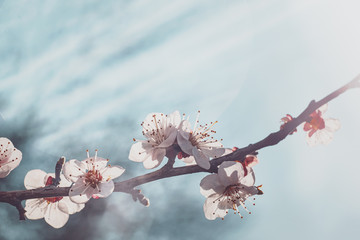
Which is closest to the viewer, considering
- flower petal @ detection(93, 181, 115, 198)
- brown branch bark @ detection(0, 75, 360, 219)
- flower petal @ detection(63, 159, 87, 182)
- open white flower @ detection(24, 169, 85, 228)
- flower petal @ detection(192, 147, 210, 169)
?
brown branch bark @ detection(0, 75, 360, 219)

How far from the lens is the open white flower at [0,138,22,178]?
2652 mm

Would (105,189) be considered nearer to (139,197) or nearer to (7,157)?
(139,197)

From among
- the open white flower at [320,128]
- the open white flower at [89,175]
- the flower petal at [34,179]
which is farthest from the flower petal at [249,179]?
the flower petal at [34,179]

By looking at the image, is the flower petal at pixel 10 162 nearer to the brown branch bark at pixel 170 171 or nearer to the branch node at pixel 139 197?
the brown branch bark at pixel 170 171

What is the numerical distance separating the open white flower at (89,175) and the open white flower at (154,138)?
17cm

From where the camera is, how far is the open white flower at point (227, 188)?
2145 millimetres

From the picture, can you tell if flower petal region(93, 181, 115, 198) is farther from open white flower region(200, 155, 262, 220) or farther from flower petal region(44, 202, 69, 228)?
flower petal region(44, 202, 69, 228)

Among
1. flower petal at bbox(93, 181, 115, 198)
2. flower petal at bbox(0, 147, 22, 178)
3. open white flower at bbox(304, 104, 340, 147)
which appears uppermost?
flower petal at bbox(0, 147, 22, 178)

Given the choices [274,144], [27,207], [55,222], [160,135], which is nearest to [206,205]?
[160,135]

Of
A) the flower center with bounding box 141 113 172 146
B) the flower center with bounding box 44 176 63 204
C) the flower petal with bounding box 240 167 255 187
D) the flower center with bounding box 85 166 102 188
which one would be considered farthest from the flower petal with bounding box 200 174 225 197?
the flower center with bounding box 44 176 63 204

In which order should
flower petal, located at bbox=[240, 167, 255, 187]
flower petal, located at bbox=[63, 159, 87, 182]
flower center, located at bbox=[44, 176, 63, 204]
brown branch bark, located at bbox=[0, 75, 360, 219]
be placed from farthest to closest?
flower center, located at bbox=[44, 176, 63, 204]
flower petal, located at bbox=[63, 159, 87, 182]
flower petal, located at bbox=[240, 167, 255, 187]
brown branch bark, located at bbox=[0, 75, 360, 219]

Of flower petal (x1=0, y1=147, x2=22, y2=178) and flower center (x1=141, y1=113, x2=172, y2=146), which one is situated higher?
flower petal (x1=0, y1=147, x2=22, y2=178)

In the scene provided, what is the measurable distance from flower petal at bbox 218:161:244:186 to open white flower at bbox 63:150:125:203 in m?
0.72

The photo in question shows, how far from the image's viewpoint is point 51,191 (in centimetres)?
217
